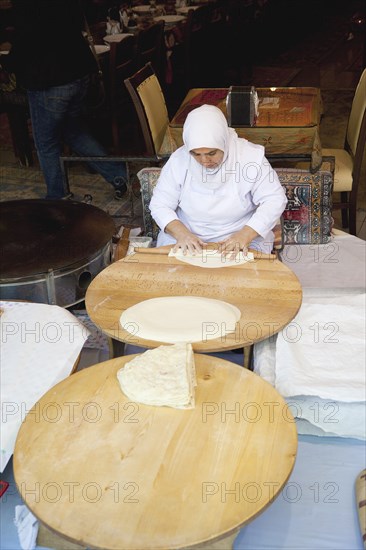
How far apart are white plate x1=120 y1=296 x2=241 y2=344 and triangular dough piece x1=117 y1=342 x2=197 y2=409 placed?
0.11 m

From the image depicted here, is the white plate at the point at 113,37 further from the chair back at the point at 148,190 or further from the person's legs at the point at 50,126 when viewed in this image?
the chair back at the point at 148,190

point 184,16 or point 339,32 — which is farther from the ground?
point 184,16

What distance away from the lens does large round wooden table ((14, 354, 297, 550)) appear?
4.25ft

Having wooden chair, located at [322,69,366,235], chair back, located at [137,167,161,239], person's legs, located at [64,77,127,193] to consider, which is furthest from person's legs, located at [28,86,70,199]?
wooden chair, located at [322,69,366,235]

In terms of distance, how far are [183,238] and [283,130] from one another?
121cm

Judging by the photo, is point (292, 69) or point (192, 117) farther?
point (292, 69)

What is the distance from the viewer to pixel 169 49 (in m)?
5.59

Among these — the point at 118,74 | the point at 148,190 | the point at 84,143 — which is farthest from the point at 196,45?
the point at 148,190

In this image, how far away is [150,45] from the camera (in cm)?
491

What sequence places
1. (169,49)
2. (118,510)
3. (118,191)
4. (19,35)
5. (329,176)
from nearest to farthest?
(118,510), (329,176), (19,35), (118,191), (169,49)

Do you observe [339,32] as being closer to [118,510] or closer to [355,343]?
[355,343]

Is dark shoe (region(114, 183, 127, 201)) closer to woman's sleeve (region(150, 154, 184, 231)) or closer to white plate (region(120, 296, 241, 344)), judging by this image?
woman's sleeve (region(150, 154, 184, 231))

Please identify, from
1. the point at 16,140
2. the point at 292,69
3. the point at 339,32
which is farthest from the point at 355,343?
the point at 339,32

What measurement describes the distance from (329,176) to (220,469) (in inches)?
74.9
